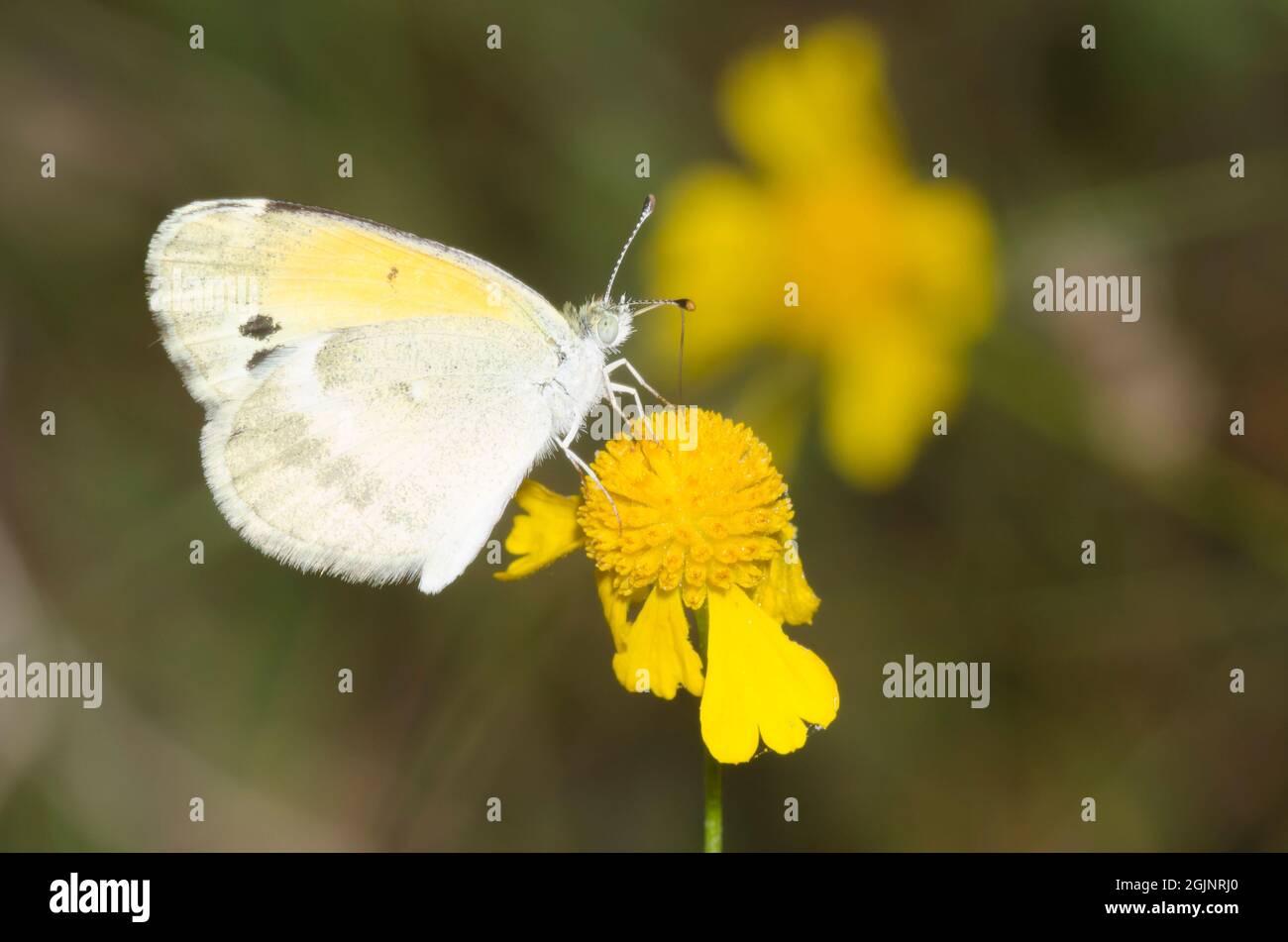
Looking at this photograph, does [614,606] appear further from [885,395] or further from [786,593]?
[885,395]

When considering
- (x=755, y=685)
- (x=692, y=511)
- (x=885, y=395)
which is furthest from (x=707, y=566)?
(x=885, y=395)

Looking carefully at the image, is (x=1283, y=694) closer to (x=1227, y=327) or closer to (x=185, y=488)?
(x=1227, y=327)

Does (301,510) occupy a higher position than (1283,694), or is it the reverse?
(301,510)

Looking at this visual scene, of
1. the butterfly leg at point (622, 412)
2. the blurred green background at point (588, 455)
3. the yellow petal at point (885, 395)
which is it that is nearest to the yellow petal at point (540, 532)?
the butterfly leg at point (622, 412)

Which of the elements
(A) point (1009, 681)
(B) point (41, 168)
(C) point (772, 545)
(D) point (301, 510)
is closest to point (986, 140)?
(A) point (1009, 681)

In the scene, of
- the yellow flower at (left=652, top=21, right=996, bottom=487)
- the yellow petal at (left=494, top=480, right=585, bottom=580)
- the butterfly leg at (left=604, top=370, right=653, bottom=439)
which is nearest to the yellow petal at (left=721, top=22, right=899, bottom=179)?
the yellow flower at (left=652, top=21, right=996, bottom=487)

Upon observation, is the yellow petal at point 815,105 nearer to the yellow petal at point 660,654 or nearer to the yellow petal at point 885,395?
the yellow petal at point 885,395
